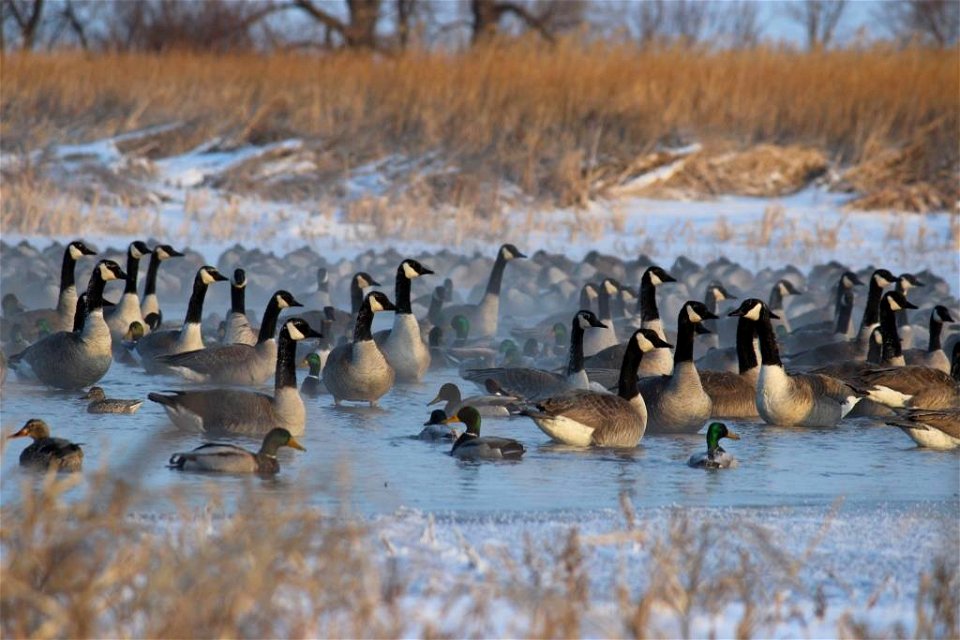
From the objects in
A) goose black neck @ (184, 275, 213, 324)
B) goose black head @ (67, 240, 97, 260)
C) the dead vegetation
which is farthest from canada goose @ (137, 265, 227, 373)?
the dead vegetation

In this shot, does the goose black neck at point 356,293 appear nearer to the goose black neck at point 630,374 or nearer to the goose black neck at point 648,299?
the goose black neck at point 648,299

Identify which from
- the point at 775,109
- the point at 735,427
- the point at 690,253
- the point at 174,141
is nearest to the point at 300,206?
the point at 174,141

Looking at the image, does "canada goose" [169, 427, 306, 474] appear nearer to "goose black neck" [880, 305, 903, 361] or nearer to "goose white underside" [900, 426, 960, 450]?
"goose white underside" [900, 426, 960, 450]

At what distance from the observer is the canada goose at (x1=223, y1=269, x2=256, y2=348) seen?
1266 centimetres

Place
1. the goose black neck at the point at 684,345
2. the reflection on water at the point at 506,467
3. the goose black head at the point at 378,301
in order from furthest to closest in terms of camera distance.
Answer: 1. the goose black head at the point at 378,301
2. the goose black neck at the point at 684,345
3. the reflection on water at the point at 506,467

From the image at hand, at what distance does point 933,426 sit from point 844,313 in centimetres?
453

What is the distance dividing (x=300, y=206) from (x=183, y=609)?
55.0 feet

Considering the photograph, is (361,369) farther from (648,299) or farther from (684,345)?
(648,299)

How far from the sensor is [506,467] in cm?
841

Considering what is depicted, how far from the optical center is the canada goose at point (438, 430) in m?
9.24

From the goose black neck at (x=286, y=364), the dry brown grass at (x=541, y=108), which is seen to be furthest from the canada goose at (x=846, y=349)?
the dry brown grass at (x=541, y=108)

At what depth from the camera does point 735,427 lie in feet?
34.0

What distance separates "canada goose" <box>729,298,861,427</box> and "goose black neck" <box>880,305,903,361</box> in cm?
121

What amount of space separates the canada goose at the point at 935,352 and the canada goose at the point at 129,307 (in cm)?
654
